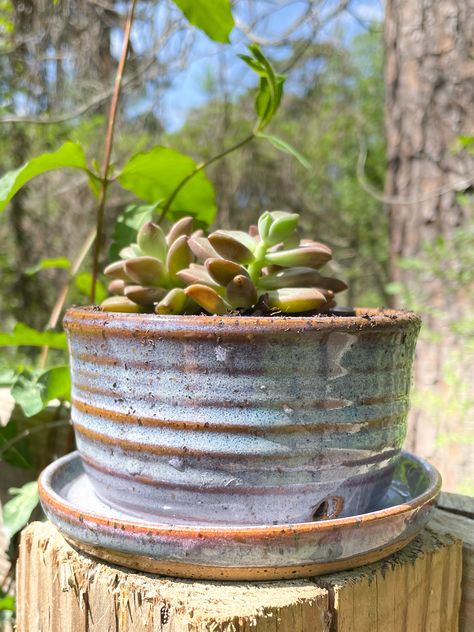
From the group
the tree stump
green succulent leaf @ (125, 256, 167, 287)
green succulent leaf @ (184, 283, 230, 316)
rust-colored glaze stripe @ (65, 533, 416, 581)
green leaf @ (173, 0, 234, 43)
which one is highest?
green leaf @ (173, 0, 234, 43)

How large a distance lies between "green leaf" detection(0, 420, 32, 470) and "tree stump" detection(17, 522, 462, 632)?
34 cm

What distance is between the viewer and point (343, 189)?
6.19 meters

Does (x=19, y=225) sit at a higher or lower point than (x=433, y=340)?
higher

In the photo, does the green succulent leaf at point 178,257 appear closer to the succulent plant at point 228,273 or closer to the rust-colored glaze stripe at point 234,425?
the succulent plant at point 228,273

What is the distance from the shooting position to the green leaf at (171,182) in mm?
835

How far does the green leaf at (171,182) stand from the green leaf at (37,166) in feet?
0.28

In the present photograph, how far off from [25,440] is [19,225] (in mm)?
1846

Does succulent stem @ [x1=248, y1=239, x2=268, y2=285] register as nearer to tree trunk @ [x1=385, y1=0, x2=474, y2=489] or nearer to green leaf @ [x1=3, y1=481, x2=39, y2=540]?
green leaf @ [x1=3, y1=481, x2=39, y2=540]

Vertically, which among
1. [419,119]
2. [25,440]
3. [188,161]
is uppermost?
[419,119]

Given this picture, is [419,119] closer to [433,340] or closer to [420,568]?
[433,340]


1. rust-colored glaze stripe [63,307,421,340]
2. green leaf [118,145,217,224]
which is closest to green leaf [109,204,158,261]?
green leaf [118,145,217,224]

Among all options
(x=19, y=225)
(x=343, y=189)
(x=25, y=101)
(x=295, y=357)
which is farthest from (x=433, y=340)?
(x=343, y=189)

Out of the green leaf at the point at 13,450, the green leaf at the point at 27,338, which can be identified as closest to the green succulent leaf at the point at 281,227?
the green leaf at the point at 27,338

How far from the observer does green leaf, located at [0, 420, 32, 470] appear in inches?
36.7
